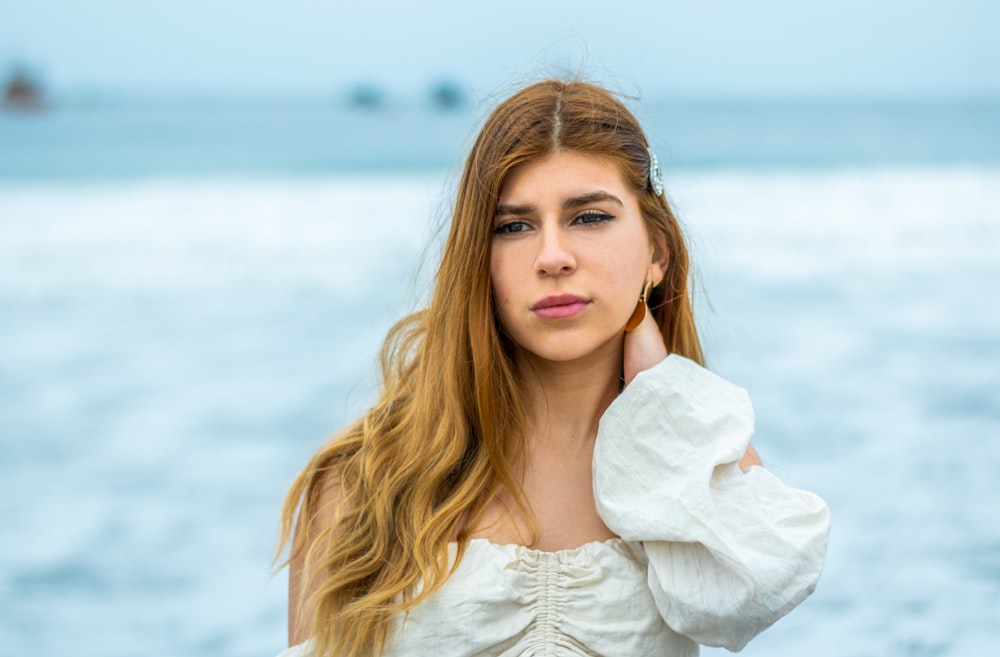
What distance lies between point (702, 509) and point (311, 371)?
20.7 ft

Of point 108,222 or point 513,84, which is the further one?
point 108,222

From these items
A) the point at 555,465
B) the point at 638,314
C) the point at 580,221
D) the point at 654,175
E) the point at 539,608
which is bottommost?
the point at 539,608

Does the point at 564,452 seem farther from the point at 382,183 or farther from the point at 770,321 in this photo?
the point at 382,183

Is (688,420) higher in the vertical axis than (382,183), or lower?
lower

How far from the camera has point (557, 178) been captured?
7.18 feet

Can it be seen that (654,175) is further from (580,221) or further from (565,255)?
(565,255)

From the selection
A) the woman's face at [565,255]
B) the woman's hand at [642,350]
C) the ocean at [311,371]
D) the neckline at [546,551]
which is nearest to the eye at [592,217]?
the woman's face at [565,255]

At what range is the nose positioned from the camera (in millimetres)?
2109

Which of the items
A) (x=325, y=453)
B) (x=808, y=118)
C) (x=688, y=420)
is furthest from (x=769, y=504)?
(x=808, y=118)

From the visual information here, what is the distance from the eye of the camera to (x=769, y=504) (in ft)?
7.04

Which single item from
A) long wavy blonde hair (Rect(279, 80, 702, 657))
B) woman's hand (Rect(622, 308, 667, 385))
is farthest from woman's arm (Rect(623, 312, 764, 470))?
long wavy blonde hair (Rect(279, 80, 702, 657))

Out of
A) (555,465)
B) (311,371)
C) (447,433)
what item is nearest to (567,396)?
(555,465)

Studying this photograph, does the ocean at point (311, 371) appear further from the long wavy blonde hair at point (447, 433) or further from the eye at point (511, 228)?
the eye at point (511, 228)

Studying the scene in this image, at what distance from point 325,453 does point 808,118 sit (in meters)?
30.3
